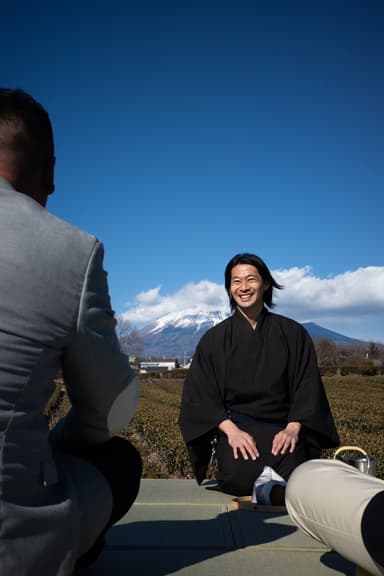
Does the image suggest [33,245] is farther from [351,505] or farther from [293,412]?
[293,412]

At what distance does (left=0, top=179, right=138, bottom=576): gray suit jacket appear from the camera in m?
1.46

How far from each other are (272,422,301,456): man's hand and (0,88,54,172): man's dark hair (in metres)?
2.74

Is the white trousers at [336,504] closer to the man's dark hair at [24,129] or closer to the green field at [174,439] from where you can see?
the man's dark hair at [24,129]

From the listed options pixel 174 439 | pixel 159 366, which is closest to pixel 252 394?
pixel 174 439

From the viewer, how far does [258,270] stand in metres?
4.29

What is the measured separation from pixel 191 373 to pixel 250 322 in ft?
1.91

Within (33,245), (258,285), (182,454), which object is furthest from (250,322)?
(33,245)

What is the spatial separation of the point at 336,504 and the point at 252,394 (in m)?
2.43

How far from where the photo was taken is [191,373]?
432 centimetres

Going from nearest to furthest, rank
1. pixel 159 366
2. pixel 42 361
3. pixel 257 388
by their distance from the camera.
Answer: pixel 42 361 → pixel 257 388 → pixel 159 366

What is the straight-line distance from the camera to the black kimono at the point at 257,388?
4.06 m

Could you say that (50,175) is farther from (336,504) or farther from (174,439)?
(174,439)

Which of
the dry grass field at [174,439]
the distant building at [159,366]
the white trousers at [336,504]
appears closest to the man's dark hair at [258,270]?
the dry grass field at [174,439]

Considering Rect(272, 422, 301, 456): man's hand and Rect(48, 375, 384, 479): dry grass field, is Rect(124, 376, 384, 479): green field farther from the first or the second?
Rect(272, 422, 301, 456): man's hand
